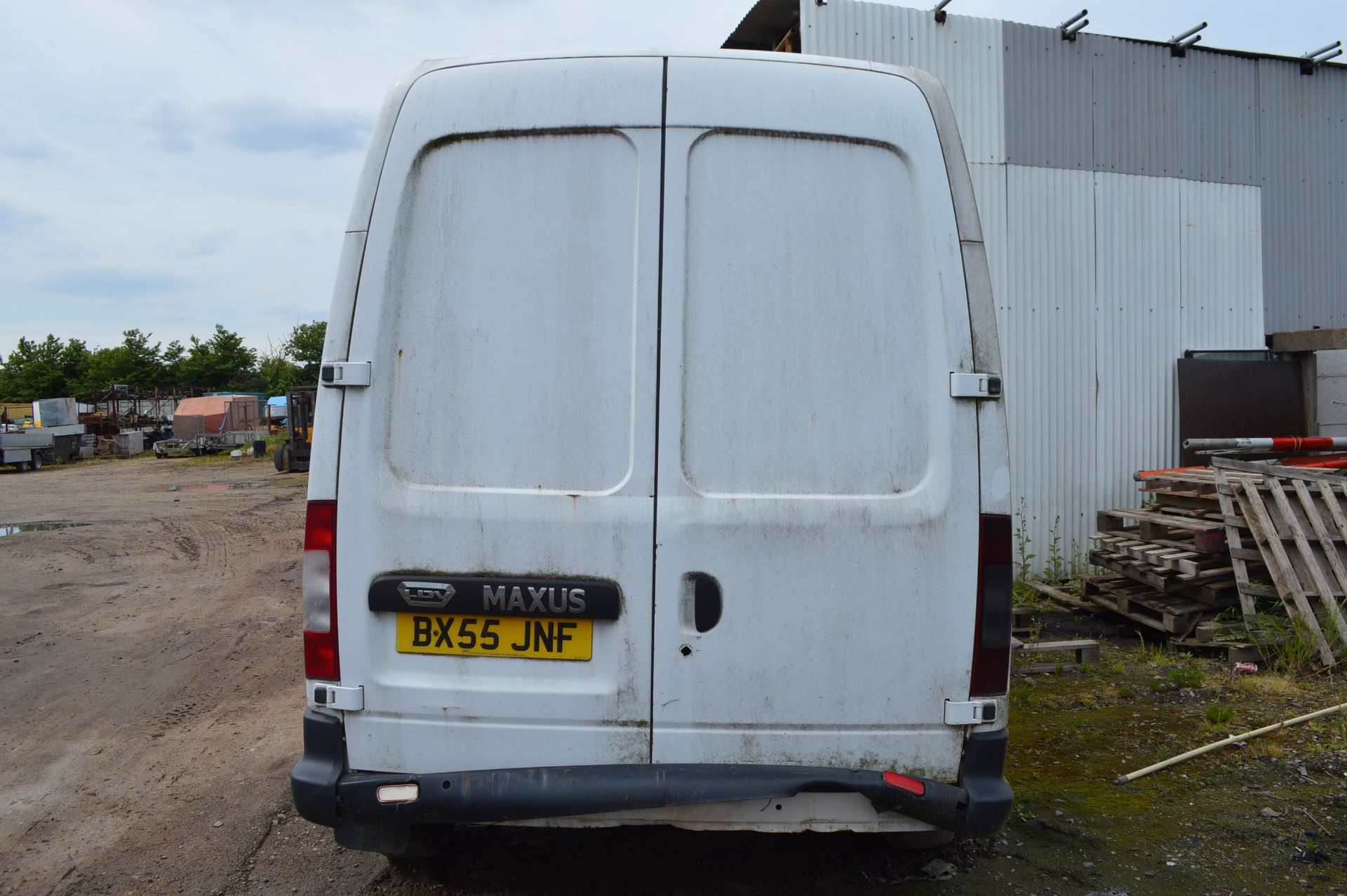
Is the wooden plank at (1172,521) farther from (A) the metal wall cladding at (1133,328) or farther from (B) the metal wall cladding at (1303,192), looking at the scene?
(B) the metal wall cladding at (1303,192)

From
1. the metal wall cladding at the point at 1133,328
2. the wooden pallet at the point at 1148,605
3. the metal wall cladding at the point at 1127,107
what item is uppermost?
the metal wall cladding at the point at 1127,107

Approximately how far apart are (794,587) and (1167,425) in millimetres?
7260

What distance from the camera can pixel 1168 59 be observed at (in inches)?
324

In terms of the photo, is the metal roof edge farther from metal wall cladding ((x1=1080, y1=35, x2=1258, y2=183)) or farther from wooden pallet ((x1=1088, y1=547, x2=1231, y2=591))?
wooden pallet ((x1=1088, y1=547, x2=1231, y2=591))

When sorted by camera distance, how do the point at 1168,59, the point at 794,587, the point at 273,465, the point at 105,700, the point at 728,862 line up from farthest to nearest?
the point at 273,465
the point at 1168,59
the point at 105,700
the point at 728,862
the point at 794,587

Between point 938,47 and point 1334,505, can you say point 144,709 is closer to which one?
point 1334,505

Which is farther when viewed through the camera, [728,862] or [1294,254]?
[1294,254]

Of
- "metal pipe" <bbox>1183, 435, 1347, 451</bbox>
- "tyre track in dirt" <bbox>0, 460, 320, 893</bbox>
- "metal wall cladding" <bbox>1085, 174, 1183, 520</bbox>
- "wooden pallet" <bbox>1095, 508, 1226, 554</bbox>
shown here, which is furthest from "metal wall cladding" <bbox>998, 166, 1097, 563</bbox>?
"tyre track in dirt" <bbox>0, 460, 320, 893</bbox>

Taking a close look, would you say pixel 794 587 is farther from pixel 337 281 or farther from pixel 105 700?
pixel 105 700

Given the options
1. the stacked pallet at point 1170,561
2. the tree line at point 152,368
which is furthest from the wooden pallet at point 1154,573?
the tree line at point 152,368

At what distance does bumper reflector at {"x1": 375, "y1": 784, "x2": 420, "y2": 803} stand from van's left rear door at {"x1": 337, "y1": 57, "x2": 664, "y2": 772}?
64 mm

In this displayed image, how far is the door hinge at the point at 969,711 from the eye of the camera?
2.45 metres

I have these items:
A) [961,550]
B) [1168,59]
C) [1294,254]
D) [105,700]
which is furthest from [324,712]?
[1294,254]

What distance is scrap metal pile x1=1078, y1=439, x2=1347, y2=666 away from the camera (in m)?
5.36
